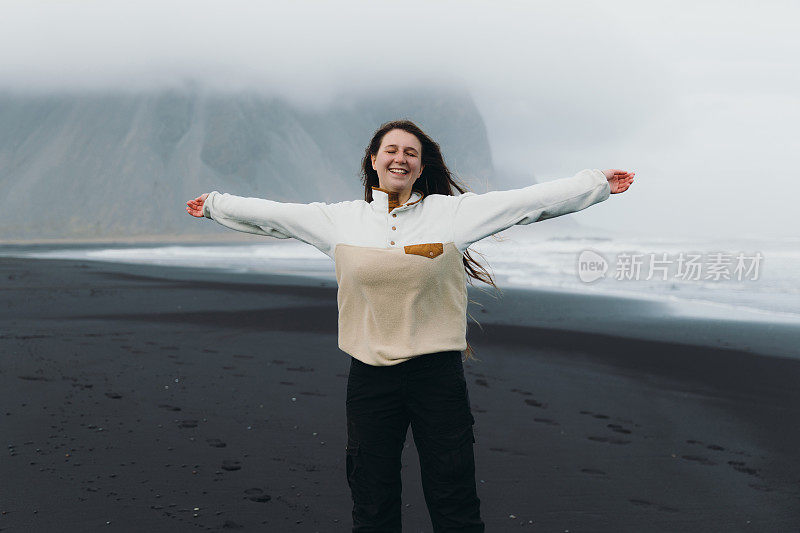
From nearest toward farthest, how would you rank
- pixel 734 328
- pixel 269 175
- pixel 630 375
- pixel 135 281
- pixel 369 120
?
1. pixel 630 375
2. pixel 734 328
3. pixel 135 281
4. pixel 269 175
5. pixel 369 120

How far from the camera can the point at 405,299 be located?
2.46m

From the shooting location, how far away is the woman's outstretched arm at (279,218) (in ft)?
8.64

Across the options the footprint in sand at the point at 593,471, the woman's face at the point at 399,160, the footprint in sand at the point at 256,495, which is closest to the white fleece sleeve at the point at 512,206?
the woman's face at the point at 399,160

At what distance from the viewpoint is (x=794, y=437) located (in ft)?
17.9

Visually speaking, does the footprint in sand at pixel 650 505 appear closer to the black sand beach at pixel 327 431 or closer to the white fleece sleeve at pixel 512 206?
the black sand beach at pixel 327 431

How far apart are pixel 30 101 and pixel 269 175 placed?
4745cm

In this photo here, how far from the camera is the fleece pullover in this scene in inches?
96.6

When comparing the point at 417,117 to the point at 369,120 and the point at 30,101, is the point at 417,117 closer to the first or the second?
the point at 369,120

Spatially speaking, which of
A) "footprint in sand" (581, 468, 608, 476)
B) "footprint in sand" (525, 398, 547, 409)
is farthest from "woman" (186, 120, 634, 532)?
"footprint in sand" (525, 398, 547, 409)

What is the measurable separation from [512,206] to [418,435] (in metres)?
0.96

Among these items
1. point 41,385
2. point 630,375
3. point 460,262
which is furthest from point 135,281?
point 460,262

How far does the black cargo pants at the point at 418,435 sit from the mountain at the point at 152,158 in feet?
296

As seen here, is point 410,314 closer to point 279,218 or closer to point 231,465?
point 279,218

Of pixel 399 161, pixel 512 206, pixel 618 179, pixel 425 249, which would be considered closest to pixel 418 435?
pixel 425 249
